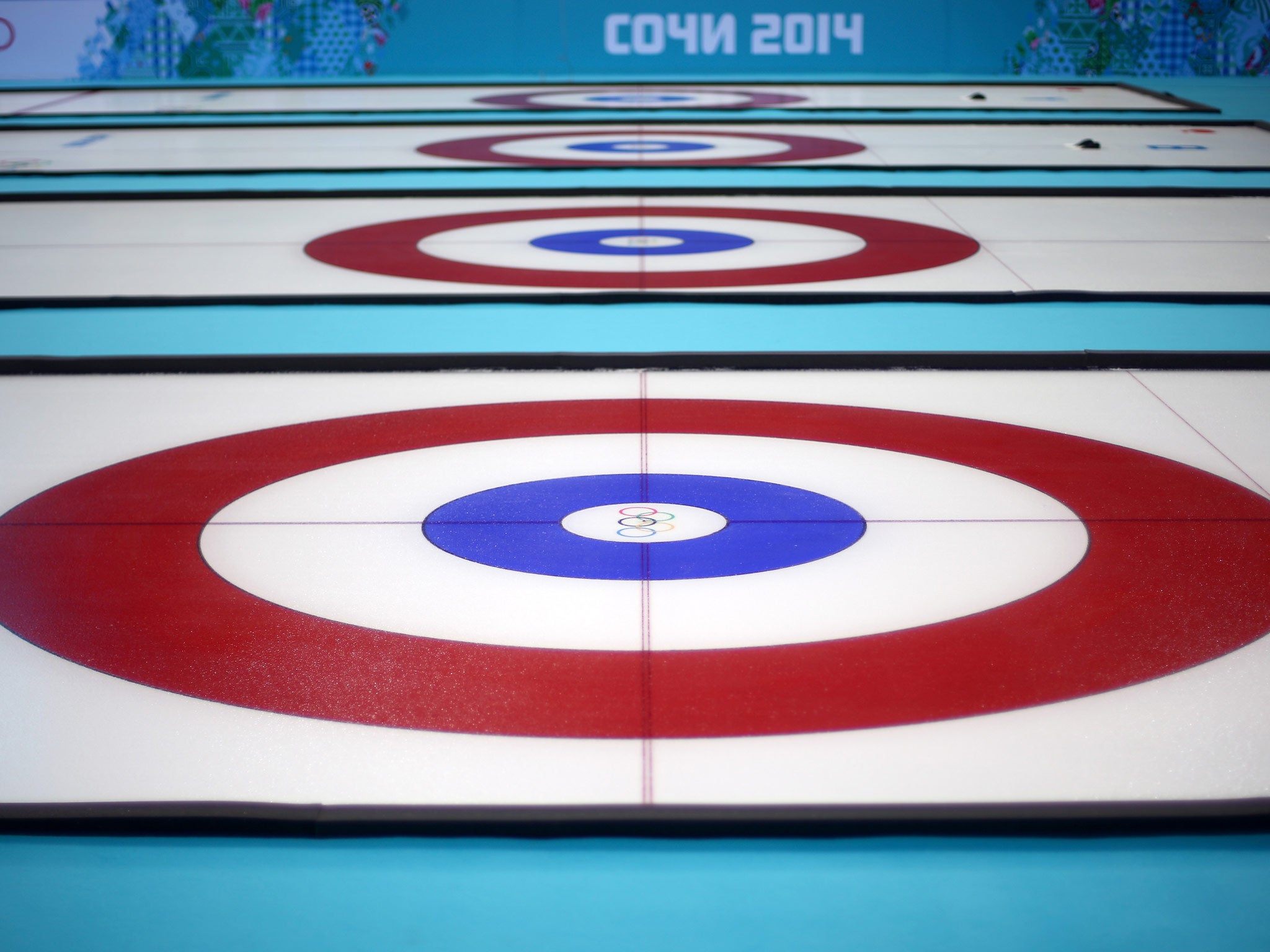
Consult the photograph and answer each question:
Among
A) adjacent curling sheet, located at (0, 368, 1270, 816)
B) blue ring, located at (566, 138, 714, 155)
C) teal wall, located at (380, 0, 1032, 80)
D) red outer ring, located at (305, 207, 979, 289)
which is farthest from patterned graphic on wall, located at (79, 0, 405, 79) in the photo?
adjacent curling sheet, located at (0, 368, 1270, 816)

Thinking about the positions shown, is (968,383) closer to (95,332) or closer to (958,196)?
(95,332)

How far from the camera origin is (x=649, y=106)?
33.8 ft

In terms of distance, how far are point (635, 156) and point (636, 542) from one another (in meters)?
5.65

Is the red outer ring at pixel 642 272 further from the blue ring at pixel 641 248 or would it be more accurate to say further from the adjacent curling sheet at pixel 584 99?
the adjacent curling sheet at pixel 584 99

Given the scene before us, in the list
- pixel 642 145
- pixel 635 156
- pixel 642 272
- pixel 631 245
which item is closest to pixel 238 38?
pixel 642 145

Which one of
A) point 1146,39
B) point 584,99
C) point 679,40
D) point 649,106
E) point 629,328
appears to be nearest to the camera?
point 629,328

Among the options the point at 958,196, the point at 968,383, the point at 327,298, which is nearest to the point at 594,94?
the point at 958,196

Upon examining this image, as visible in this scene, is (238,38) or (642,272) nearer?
(642,272)

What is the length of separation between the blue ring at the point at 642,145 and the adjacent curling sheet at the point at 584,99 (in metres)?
1.95

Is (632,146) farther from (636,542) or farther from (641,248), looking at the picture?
(636,542)

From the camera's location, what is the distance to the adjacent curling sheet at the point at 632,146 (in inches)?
287

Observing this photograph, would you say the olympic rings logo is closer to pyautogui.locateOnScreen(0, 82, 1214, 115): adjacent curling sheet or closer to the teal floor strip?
the teal floor strip

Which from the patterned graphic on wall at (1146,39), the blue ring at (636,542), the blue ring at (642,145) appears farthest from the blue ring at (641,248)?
the patterned graphic on wall at (1146,39)

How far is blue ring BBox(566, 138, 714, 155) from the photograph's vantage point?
782 centimetres
